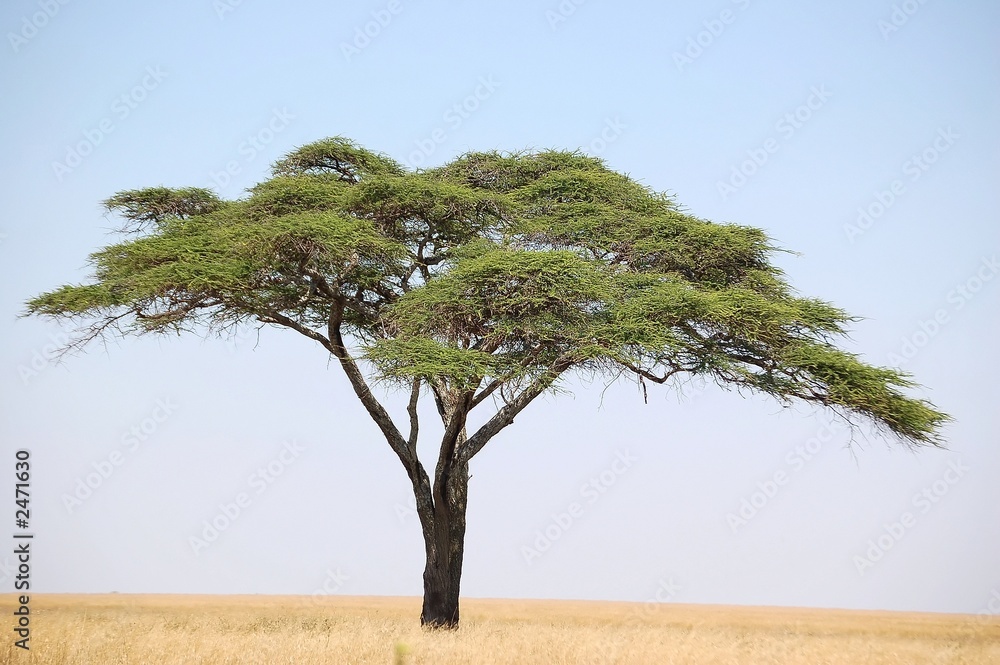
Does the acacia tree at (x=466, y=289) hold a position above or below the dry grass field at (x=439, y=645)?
above

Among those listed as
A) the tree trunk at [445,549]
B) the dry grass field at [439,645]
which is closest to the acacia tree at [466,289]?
the tree trunk at [445,549]

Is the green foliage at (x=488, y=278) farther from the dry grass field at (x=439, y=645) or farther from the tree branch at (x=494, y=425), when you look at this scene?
the dry grass field at (x=439, y=645)

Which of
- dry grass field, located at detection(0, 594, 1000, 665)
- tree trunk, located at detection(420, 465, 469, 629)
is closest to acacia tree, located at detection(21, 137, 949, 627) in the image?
tree trunk, located at detection(420, 465, 469, 629)

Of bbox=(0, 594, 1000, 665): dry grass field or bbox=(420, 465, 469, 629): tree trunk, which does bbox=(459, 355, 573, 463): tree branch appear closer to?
bbox=(420, 465, 469, 629): tree trunk

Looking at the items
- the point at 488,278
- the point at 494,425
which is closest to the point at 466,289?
the point at 488,278

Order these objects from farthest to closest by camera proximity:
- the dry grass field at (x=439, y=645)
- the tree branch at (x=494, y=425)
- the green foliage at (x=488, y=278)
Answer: the tree branch at (x=494, y=425) < the green foliage at (x=488, y=278) < the dry grass field at (x=439, y=645)

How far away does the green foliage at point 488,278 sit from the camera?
14.6 meters

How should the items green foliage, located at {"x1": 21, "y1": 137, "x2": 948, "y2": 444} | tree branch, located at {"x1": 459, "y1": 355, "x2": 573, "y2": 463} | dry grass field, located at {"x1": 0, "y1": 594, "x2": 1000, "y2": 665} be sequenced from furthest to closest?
1. tree branch, located at {"x1": 459, "y1": 355, "x2": 573, "y2": 463}
2. green foliage, located at {"x1": 21, "y1": 137, "x2": 948, "y2": 444}
3. dry grass field, located at {"x1": 0, "y1": 594, "x2": 1000, "y2": 665}

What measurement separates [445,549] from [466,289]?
5465mm

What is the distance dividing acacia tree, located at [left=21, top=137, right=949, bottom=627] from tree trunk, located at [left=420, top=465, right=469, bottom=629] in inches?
1.2

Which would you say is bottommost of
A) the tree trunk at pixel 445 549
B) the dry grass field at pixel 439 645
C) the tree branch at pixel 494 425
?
the dry grass field at pixel 439 645

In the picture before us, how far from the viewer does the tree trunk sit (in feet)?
56.7

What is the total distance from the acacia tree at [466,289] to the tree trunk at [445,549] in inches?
1.2

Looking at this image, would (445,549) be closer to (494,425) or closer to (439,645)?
(494,425)
